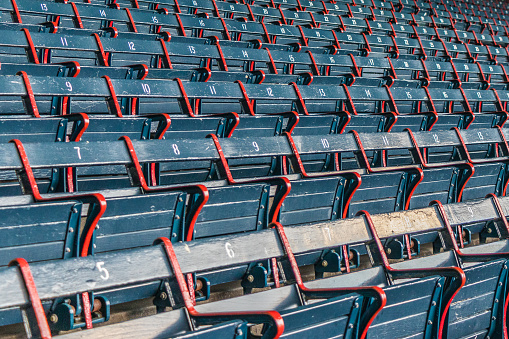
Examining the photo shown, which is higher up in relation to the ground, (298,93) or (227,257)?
(298,93)

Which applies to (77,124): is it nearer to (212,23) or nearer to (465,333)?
(465,333)

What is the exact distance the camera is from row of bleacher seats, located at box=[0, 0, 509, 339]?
2.47 ft

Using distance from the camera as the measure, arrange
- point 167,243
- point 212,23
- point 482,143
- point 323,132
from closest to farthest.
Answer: point 167,243, point 323,132, point 482,143, point 212,23

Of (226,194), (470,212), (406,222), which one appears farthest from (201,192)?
(470,212)

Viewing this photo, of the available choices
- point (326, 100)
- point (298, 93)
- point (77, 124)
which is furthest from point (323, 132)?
point (77, 124)

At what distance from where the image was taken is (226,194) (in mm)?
1003

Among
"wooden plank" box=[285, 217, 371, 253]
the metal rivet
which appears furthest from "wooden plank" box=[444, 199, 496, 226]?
the metal rivet

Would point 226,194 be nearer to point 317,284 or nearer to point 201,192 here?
point 201,192

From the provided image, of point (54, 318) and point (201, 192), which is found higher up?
point (201, 192)

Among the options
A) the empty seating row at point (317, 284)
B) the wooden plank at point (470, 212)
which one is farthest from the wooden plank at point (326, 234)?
the wooden plank at point (470, 212)

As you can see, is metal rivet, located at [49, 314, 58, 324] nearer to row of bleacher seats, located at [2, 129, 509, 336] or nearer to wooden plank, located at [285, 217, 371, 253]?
row of bleacher seats, located at [2, 129, 509, 336]

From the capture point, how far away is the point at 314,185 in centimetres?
112

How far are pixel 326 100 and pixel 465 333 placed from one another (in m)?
1.03

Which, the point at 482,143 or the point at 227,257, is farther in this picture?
the point at 482,143
